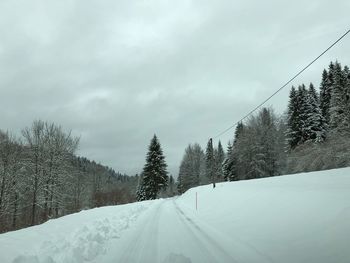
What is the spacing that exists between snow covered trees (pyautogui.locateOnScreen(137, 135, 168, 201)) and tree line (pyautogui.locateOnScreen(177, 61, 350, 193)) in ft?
47.3

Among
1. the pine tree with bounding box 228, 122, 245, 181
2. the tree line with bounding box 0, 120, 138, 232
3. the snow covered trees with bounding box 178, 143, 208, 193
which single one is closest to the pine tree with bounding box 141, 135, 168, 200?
the pine tree with bounding box 228, 122, 245, 181

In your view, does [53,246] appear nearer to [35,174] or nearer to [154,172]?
[35,174]

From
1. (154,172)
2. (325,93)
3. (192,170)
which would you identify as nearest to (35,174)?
(154,172)

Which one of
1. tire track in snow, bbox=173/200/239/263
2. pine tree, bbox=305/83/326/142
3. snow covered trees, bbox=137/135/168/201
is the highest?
pine tree, bbox=305/83/326/142

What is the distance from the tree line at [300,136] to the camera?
110ft

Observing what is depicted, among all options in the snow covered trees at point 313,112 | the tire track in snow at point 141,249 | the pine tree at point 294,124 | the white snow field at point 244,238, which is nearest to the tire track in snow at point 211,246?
the white snow field at point 244,238

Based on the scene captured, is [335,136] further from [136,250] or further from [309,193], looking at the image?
[136,250]

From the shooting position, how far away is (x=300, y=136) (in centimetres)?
4847

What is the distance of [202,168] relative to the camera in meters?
106

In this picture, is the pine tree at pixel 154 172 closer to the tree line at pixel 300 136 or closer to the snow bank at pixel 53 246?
the tree line at pixel 300 136

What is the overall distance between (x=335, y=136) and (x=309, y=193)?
943 inches

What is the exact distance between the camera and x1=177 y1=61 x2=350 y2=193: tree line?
1320 inches

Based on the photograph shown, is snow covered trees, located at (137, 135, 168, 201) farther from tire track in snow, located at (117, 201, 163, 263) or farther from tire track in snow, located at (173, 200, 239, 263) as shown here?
tire track in snow, located at (117, 201, 163, 263)

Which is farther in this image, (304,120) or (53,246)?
(304,120)
